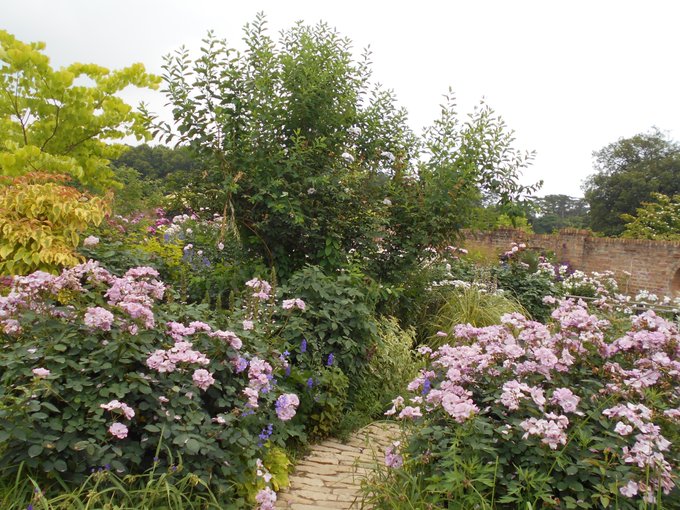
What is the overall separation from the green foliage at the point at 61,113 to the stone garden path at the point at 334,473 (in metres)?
4.17

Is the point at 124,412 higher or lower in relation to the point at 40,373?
lower

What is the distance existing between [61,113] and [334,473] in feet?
18.5

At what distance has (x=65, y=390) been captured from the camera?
2.02 meters

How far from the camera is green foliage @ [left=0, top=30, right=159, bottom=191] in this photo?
230 inches

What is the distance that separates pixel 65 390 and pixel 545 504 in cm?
185

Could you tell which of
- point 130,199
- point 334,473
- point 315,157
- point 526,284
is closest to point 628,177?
point 526,284

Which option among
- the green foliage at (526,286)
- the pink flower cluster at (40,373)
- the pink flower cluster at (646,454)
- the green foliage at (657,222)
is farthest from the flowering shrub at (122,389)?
the green foliage at (657,222)

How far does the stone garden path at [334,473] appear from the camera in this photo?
97.3 inches

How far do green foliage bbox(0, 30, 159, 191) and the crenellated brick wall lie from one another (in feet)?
23.3

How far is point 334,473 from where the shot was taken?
280cm

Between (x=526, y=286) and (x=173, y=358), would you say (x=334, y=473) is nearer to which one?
(x=173, y=358)

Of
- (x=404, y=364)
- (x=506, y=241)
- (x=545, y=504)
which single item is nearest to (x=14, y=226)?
(x=404, y=364)

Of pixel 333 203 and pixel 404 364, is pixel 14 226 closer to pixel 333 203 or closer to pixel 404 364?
pixel 333 203

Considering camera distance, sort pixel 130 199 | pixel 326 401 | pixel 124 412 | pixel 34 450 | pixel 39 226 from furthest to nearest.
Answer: pixel 130 199, pixel 39 226, pixel 326 401, pixel 124 412, pixel 34 450
